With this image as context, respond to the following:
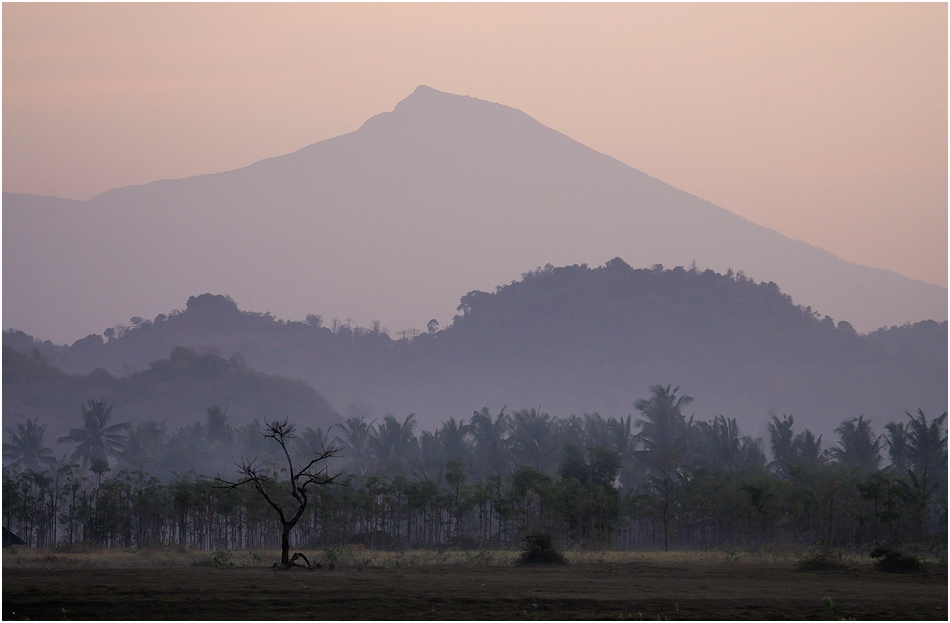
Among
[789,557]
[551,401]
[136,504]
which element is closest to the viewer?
[789,557]

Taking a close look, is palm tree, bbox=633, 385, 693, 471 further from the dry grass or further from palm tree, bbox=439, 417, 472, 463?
the dry grass

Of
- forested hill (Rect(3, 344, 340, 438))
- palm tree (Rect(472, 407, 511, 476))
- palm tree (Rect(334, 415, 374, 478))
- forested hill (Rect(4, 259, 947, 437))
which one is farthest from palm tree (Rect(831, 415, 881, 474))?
forested hill (Rect(4, 259, 947, 437))

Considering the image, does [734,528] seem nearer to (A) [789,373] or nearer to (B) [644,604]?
(B) [644,604]

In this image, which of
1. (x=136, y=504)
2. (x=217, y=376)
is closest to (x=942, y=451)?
(x=136, y=504)

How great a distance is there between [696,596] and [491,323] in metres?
169

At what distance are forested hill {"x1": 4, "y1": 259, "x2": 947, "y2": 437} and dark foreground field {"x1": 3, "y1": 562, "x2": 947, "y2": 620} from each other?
481 feet

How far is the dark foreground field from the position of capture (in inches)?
682

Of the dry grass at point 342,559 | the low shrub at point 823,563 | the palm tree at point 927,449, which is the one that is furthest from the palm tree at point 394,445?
the low shrub at point 823,563

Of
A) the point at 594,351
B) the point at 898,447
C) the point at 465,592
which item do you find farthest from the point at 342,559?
the point at 594,351

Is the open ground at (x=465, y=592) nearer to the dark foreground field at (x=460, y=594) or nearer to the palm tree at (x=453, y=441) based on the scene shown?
the dark foreground field at (x=460, y=594)

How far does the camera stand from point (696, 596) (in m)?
19.5

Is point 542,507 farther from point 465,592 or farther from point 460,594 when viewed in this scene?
point 460,594

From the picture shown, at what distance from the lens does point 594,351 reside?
18438 cm

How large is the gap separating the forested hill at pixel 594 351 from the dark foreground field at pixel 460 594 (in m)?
147
